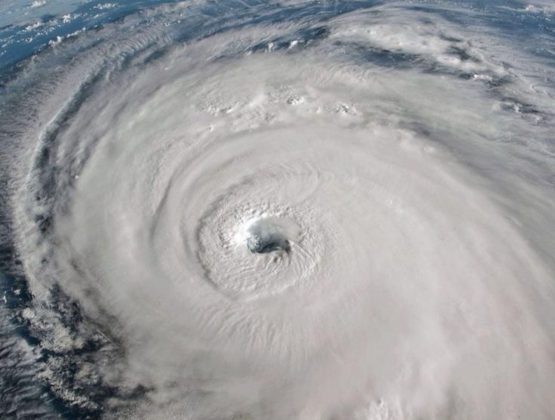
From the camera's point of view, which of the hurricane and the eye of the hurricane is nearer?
the hurricane

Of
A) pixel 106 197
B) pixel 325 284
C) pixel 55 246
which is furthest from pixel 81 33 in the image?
pixel 325 284

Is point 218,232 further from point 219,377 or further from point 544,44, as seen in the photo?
point 544,44

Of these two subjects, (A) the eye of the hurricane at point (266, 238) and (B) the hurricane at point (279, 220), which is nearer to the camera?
(B) the hurricane at point (279, 220)

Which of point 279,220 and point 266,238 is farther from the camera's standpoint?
point 279,220
